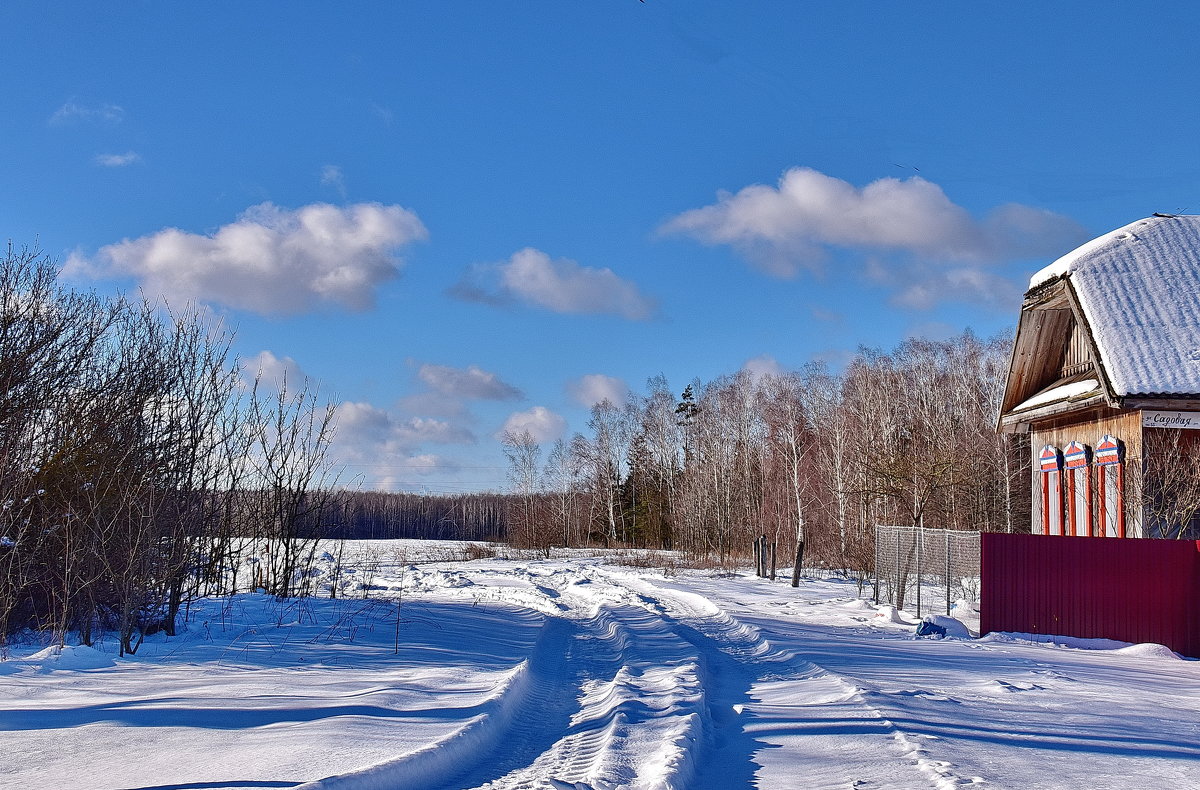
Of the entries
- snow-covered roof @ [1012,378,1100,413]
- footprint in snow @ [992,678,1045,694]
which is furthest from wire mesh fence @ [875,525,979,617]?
footprint in snow @ [992,678,1045,694]

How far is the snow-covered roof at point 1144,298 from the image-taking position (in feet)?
50.9

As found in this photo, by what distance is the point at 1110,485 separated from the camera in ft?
56.2

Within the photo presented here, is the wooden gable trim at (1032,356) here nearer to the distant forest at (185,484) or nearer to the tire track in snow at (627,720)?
the distant forest at (185,484)

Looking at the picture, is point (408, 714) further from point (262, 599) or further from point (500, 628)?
point (262, 599)

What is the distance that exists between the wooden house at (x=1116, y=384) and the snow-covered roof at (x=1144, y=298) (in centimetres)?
3

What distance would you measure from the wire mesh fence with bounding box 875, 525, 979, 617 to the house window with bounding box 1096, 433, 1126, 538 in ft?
8.58

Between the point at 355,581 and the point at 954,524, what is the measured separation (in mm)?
17989

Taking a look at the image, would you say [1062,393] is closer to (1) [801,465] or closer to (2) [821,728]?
(2) [821,728]

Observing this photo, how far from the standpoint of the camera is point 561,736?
7.32 meters

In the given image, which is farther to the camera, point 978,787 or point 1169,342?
point 1169,342

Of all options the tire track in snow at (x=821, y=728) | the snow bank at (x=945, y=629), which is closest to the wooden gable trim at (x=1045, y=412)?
the snow bank at (x=945, y=629)

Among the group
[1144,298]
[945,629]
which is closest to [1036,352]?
[1144,298]

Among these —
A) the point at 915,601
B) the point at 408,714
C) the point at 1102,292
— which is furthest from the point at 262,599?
the point at 1102,292

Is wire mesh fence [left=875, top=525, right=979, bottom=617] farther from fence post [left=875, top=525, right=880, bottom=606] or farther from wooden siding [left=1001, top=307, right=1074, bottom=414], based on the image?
wooden siding [left=1001, top=307, right=1074, bottom=414]
